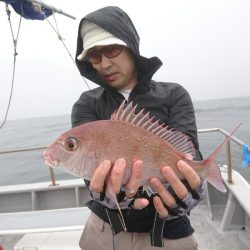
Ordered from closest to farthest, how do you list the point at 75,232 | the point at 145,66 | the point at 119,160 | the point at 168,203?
1. the point at 119,160
2. the point at 168,203
3. the point at 145,66
4. the point at 75,232

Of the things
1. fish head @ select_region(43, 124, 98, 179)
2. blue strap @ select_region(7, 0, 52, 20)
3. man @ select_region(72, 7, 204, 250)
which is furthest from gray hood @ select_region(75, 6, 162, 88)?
blue strap @ select_region(7, 0, 52, 20)

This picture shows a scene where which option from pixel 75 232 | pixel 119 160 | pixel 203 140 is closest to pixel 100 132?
pixel 119 160

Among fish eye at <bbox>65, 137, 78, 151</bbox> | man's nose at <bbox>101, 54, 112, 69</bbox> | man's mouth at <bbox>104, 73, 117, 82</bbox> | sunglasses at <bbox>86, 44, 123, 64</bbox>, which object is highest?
sunglasses at <bbox>86, 44, 123, 64</bbox>

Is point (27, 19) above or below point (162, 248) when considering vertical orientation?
above

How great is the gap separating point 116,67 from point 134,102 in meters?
0.28

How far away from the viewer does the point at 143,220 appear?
76.7 inches

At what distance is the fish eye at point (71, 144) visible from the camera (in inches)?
62.5

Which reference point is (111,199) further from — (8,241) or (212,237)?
(8,241)

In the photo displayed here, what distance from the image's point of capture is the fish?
156 centimetres

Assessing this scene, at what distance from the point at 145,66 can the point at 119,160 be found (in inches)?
35.9

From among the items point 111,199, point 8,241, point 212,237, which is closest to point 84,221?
point 8,241

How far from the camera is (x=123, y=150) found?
5.12 feet

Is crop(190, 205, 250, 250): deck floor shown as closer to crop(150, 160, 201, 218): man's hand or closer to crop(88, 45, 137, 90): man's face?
crop(150, 160, 201, 218): man's hand

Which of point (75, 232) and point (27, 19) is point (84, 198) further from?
point (27, 19)
